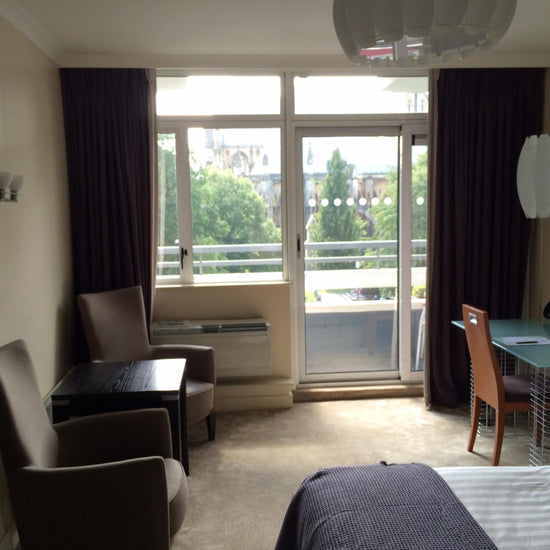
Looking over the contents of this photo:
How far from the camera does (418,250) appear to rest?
172 inches

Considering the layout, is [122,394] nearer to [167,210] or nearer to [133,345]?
[133,345]

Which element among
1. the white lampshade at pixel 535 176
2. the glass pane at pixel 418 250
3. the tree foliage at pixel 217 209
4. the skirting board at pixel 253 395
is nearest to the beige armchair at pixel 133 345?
the skirting board at pixel 253 395

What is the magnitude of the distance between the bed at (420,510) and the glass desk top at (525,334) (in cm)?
94

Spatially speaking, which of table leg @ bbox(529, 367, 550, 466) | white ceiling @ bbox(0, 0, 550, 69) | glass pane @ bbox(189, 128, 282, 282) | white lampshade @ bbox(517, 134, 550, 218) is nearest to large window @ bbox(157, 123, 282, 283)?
glass pane @ bbox(189, 128, 282, 282)

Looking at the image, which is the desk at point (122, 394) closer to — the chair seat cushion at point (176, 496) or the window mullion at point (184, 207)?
the chair seat cushion at point (176, 496)

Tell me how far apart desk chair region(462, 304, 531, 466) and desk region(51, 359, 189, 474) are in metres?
1.68

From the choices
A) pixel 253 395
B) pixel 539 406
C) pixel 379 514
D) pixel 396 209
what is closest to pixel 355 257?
pixel 396 209

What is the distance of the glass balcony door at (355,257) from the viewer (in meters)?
4.28

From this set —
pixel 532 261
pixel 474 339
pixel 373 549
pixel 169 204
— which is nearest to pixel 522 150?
pixel 532 261

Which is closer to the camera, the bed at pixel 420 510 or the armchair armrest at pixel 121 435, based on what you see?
the bed at pixel 420 510

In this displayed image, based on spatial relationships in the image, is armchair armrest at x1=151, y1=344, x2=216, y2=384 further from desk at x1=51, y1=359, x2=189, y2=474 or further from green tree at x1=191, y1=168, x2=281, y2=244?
green tree at x1=191, y1=168, x2=281, y2=244

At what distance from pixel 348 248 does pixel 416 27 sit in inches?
118

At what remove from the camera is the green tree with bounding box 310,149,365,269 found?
429 cm

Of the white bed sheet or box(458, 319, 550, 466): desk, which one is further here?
box(458, 319, 550, 466): desk
